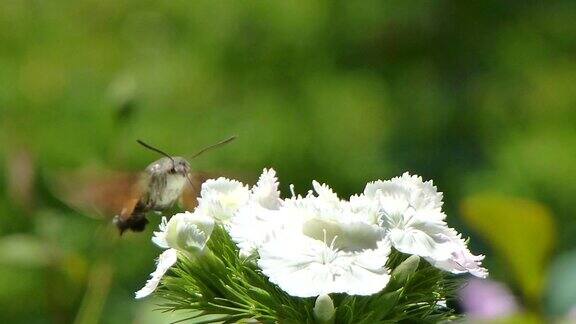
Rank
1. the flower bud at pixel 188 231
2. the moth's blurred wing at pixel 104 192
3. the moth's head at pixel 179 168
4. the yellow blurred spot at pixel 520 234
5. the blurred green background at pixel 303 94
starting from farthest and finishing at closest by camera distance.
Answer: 1. the blurred green background at pixel 303 94
2. the yellow blurred spot at pixel 520 234
3. the moth's blurred wing at pixel 104 192
4. the moth's head at pixel 179 168
5. the flower bud at pixel 188 231

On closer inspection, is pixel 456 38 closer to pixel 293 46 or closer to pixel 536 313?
pixel 293 46

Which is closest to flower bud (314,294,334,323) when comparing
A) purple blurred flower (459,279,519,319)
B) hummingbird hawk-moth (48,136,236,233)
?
hummingbird hawk-moth (48,136,236,233)

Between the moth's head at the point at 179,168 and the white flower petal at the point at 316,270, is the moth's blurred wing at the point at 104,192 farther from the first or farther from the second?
the white flower petal at the point at 316,270

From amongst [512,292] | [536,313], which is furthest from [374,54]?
[536,313]

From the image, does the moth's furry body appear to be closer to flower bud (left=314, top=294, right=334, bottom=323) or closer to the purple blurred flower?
flower bud (left=314, top=294, right=334, bottom=323)

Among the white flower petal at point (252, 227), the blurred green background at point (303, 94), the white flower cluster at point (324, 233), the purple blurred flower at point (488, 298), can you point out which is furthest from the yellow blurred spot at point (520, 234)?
the blurred green background at point (303, 94)

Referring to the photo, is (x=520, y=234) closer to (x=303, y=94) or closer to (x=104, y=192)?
(x=104, y=192)
